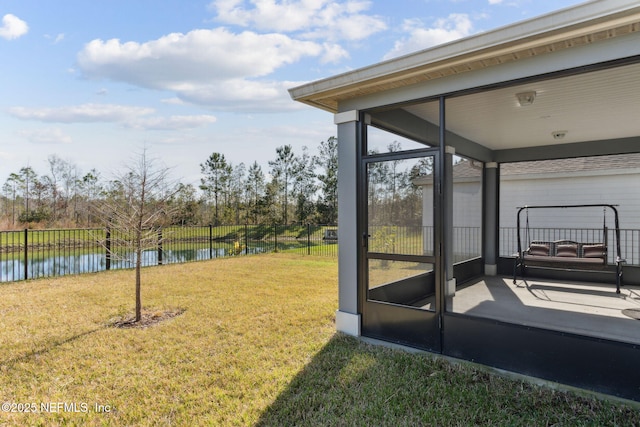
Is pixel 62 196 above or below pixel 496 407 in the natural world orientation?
above

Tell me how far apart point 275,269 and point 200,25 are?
5.56m

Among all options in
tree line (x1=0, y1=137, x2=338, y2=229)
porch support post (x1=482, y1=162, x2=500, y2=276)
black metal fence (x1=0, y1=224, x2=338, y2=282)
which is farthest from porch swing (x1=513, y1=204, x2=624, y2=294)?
tree line (x1=0, y1=137, x2=338, y2=229)

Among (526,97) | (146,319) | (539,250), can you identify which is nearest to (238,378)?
(146,319)

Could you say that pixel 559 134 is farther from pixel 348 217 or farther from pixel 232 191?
pixel 232 191

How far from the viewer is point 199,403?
2512 mm

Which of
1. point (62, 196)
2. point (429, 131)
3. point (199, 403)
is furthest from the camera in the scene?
point (62, 196)

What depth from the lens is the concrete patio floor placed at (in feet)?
11.1

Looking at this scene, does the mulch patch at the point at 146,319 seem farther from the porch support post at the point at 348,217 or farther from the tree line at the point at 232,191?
the tree line at the point at 232,191

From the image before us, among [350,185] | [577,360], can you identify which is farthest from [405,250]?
[577,360]

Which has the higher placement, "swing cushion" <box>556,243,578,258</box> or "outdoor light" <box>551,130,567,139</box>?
"outdoor light" <box>551,130,567,139</box>

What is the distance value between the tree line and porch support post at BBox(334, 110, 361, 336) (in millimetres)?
18160

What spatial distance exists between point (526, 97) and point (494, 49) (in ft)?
3.75

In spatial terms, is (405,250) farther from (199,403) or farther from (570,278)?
(570,278)

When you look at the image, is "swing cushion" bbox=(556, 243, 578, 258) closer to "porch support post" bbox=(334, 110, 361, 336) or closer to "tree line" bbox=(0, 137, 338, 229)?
"porch support post" bbox=(334, 110, 361, 336)
